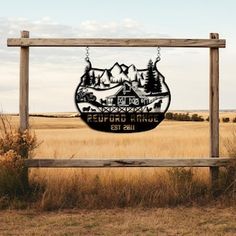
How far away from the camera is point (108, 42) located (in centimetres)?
1095

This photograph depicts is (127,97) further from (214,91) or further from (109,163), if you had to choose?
(214,91)

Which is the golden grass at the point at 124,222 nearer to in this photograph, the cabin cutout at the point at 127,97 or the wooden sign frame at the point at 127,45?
the wooden sign frame at the point at 127,45

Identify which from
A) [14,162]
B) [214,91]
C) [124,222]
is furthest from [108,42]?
[124,222]

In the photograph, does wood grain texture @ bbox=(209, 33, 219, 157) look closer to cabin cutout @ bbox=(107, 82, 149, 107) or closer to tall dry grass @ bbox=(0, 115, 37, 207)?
cabin cutout @ bbox=(107, 82, 149, 107)

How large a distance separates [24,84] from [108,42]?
6.10 feet

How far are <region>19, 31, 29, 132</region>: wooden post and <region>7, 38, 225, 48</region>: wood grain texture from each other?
180mm

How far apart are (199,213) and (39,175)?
3.39 meters

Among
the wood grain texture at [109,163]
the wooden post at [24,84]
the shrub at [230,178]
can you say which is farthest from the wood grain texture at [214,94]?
the wooden post at [24,84]

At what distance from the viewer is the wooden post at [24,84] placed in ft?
36.2

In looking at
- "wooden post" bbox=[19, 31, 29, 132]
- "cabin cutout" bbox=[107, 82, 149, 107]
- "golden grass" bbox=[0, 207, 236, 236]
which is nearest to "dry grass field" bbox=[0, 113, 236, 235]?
"golden grass" bbox=[0, 207, 236, 236]

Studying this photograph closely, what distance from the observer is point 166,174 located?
1139 cm

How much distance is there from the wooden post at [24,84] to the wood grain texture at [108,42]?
18 centimetres

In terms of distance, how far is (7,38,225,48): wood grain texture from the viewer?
10.9 metres

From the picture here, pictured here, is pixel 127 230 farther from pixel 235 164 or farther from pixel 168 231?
pixel 235 164
